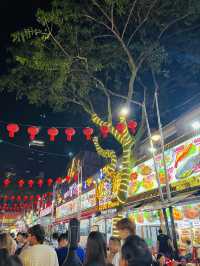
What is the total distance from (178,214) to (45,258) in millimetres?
8944

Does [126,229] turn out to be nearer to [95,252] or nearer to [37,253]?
[95,252]

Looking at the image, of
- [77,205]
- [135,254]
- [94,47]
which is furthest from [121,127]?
[77,205]

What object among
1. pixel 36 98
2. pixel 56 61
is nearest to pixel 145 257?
pixel 56 61

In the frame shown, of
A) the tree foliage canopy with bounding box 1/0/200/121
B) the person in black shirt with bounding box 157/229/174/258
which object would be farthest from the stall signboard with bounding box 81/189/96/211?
the person in black shirt with bounding box 157/229/174/258

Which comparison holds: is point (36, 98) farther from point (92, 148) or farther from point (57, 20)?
point (92, 148)

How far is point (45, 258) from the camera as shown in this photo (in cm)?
361

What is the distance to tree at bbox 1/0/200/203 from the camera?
10281 millimetres

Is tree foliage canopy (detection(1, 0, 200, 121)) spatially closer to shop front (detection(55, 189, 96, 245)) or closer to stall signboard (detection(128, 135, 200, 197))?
stall signboard (detection(128, 135, 200, 197))

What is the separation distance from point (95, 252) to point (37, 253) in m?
0.98

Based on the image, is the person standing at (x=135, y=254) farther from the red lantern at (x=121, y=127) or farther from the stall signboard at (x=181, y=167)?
the red lantern at (x=121, y=127)

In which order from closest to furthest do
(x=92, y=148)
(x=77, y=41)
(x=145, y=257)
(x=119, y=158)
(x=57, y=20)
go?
(x=145, y=257) < (x=57, y=20) < (x=77, y=41) < (x=119, y=158) < (x=92, y=148)

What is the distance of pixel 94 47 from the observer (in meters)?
11.1

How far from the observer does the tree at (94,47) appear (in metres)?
10.3

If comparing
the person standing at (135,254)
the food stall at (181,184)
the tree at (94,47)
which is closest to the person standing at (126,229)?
the person standing at (135,254)
